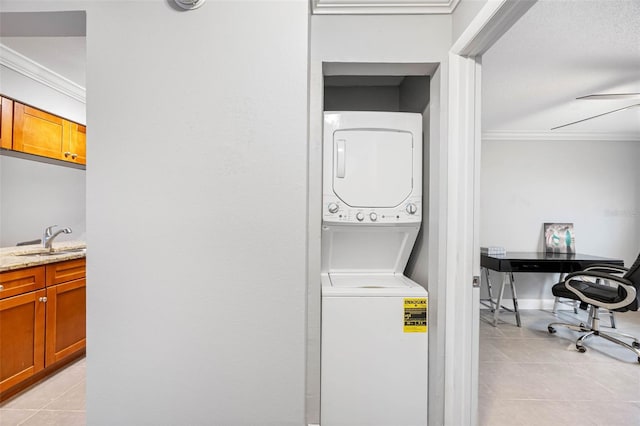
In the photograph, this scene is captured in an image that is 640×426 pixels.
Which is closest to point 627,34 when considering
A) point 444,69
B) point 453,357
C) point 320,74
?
point 444,69

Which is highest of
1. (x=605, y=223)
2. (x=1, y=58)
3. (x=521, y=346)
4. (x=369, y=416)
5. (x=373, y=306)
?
(x=1, y=58)

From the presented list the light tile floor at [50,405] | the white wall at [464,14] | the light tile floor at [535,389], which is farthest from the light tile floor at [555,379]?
the light tile floor at [50,405]

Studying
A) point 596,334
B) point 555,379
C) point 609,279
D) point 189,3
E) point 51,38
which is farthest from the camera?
point 596,334

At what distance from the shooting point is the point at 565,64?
2.47 meters

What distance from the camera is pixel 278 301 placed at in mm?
1477

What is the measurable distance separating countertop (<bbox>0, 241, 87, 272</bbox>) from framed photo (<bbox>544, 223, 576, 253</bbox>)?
216 inches

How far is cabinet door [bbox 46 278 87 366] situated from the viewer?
2.43m

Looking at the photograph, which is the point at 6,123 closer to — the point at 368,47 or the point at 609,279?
the point at 368,47

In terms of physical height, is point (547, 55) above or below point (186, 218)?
above

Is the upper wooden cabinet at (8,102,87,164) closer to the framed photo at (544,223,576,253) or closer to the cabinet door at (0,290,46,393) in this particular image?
the cabinet door at (0,290,46,393)

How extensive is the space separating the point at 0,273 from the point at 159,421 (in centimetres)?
153

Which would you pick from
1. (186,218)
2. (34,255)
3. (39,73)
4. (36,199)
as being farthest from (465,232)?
(36,199)

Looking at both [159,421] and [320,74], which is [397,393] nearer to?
[159,421]

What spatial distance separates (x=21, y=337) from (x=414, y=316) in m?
2.61
